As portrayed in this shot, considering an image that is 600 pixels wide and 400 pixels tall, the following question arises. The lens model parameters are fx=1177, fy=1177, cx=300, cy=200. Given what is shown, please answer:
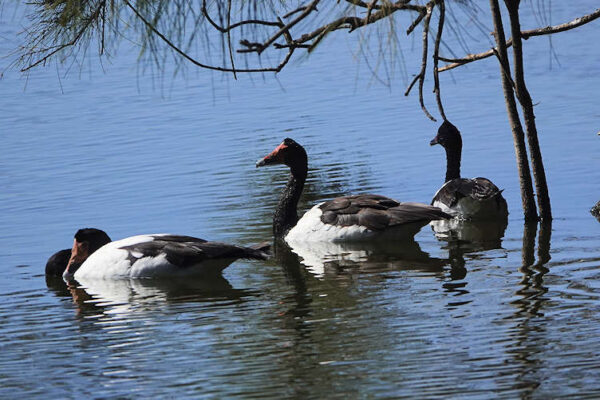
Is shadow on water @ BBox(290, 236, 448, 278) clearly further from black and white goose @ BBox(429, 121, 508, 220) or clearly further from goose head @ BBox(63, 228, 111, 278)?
goose head @ BBox(63, 228, 111, 278)

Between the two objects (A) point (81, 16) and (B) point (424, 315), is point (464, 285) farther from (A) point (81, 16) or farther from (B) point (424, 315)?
(A) point (81, 16)

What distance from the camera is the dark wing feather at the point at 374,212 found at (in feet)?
37.2

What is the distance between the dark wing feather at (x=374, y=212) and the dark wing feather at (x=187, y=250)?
1288mm

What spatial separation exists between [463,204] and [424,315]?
4143 mm

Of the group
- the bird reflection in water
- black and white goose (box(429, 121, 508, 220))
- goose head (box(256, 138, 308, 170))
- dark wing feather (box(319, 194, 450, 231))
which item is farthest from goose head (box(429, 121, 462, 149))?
the bird reflection in water

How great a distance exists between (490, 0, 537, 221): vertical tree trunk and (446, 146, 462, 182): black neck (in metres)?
1.64

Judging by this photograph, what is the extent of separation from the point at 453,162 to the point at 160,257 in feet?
13.9

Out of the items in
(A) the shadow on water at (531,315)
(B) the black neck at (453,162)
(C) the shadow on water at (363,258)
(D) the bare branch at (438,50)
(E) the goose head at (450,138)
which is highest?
(D) the bare branch at (438,50)

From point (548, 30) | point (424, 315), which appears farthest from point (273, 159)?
point (424, 315)

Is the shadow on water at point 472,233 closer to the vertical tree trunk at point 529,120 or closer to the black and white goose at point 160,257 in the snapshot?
the vertical tree trunk at point 529,120

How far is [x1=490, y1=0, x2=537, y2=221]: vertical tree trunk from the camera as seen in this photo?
1122 cm

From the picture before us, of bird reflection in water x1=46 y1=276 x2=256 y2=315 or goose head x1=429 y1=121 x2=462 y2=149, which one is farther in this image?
goose head x1=429 y1=121 x2=462 y2=149

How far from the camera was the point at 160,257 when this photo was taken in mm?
10586

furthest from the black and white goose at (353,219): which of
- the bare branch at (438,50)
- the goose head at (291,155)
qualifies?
the bare branch at (438,50)
